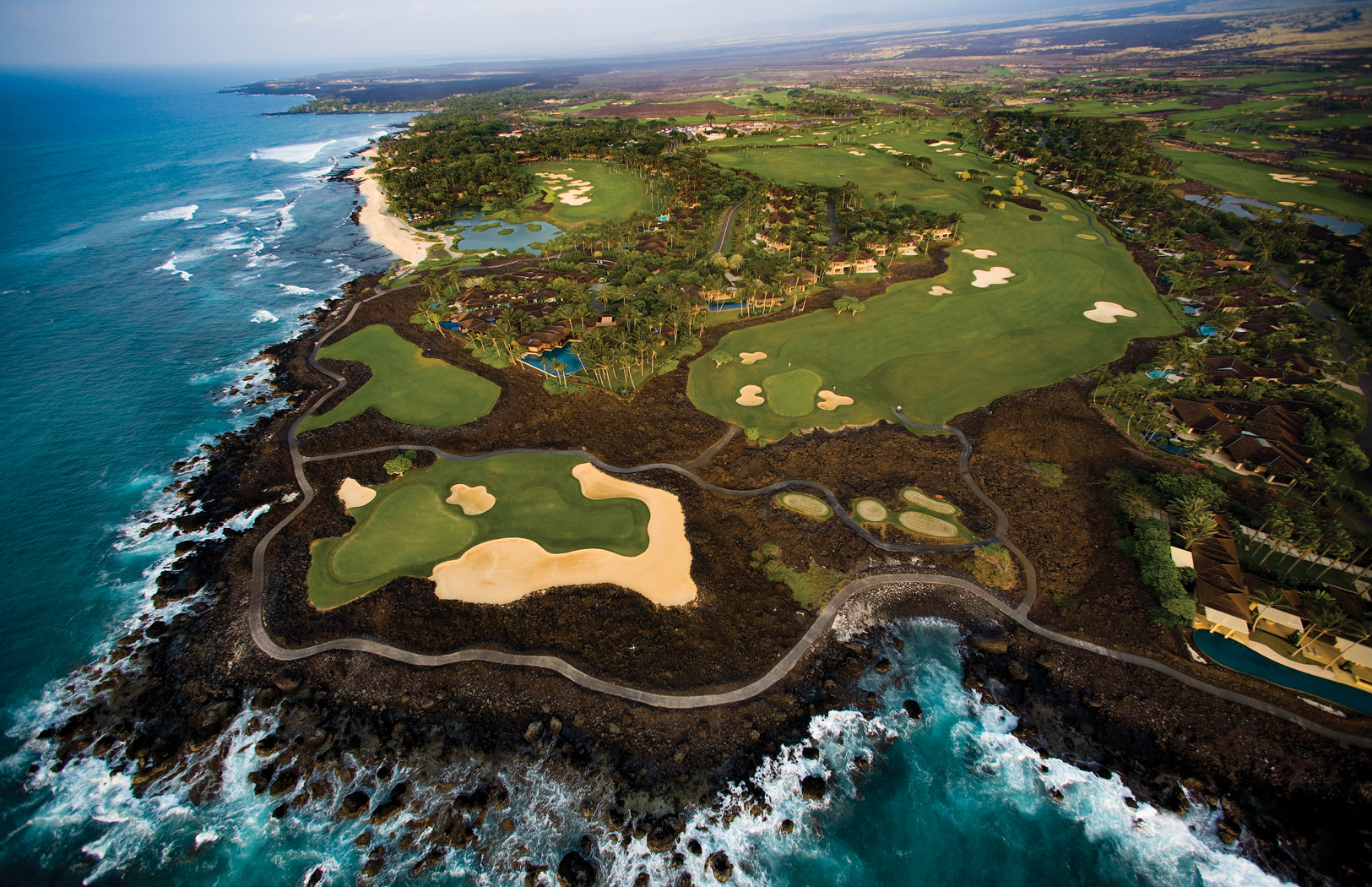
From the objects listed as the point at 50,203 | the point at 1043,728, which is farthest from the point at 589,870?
the point at 50,203

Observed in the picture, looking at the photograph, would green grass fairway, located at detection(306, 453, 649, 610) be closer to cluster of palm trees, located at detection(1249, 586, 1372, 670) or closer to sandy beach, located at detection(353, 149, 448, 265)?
cluster of palm trees, located at detection(1249, 586, 1372, 670)

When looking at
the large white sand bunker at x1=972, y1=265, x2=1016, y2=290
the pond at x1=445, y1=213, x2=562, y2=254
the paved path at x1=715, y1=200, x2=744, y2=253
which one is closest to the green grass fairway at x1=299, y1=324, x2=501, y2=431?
the pond at x1=445, y1=213, x2=562, y2=254

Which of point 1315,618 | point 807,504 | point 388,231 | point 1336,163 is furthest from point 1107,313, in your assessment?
point 388,231

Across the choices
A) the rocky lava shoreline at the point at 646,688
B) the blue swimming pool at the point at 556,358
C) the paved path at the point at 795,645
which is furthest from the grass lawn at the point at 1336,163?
the blue swimming pool at the point at 556,358

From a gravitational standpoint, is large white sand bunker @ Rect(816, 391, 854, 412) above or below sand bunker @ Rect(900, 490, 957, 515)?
above

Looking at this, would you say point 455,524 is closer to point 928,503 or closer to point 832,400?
point 832,400

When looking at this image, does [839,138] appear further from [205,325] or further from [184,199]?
[184,199]
